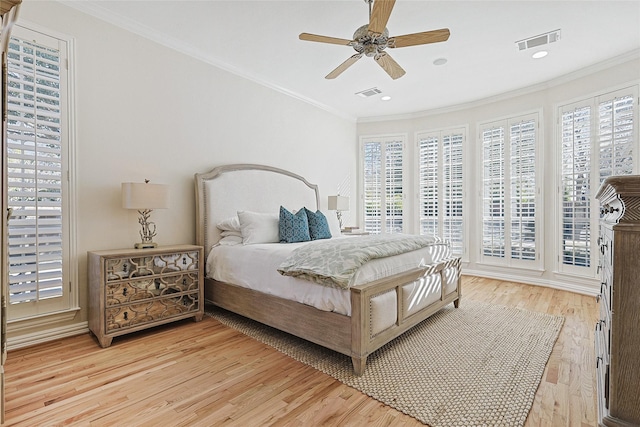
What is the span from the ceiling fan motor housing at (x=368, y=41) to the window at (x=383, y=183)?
10.6ft

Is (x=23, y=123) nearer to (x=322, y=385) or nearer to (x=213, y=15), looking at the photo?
(x=213, y=15)

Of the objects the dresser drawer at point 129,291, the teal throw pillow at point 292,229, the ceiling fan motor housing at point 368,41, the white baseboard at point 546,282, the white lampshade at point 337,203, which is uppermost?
the ceiling fan motor housing at point 368,41

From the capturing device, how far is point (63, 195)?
103 inches

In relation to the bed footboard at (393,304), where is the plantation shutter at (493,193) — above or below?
above

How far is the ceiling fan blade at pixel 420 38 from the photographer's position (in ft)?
7.80

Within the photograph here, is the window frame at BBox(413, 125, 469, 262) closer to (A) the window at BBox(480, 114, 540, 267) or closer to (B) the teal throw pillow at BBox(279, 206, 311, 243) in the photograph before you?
(A) the window at BBox(480, 114, 540, 267)

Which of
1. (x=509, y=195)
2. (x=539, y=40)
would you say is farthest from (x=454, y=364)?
(x=509, y=195)

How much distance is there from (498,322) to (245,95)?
12.5 ft

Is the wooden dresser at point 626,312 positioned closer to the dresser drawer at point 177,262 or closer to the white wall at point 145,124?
the dresser drawer at point 177,262

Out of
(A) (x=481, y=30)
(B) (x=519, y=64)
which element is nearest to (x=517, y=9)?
(A) (x=481, y=30)

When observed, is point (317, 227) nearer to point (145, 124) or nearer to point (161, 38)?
point (145, 124)

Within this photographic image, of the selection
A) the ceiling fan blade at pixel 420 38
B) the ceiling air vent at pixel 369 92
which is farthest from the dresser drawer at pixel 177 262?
the ceiling air vent at pixel 369 92

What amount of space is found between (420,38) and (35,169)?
318 centimetres

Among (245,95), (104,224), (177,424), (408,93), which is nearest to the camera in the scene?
(177,424)
